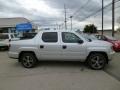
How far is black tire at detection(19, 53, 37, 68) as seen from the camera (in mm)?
8516

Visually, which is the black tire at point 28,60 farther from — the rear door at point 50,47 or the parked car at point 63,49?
the rear door at point 50,47

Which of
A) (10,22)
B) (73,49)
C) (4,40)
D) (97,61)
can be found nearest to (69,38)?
(73,49)

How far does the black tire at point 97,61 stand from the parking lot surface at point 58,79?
310mm

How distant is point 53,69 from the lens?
822 centimetres

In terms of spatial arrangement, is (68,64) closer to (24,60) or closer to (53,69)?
(53,69)

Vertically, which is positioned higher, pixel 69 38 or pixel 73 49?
pixel 69 38

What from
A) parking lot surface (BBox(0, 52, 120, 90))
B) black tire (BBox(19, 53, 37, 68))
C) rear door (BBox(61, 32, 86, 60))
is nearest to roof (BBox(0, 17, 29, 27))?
black tire (BBox(19, 53, 37, 68))

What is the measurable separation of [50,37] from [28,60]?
1558mm

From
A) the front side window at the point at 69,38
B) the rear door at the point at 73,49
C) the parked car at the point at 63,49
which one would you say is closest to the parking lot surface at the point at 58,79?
the parked car at the point at 63,49

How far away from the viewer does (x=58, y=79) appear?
6547 mm

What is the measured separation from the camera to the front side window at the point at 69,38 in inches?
323

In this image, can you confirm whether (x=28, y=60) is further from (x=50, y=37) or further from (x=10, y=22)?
(x=10, y=22)

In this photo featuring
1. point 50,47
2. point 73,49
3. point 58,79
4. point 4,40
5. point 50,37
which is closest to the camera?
point 58,79

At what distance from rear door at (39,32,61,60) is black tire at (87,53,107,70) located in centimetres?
153
